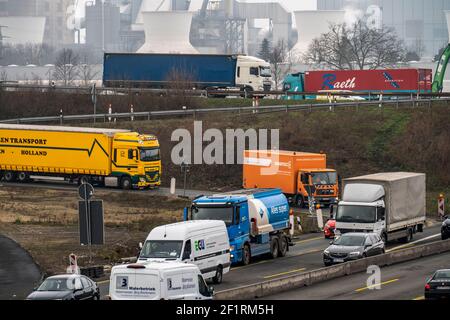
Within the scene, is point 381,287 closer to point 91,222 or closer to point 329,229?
point 91,222

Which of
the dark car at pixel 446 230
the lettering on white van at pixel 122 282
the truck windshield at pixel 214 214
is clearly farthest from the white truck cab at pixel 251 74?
the lettering on white van at pixel 122 282

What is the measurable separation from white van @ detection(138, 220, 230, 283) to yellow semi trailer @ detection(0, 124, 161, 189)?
30.6 metres

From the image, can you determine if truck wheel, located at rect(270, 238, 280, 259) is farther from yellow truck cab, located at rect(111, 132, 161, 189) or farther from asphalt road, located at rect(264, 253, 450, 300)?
yellow truck cab, located at rect(111, 132, 161, 189)

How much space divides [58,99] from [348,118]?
88.3 feet

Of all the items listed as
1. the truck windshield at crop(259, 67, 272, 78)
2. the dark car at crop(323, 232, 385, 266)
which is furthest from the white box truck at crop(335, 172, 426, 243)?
the truck windshield at crop(259, 67, 272, 78)

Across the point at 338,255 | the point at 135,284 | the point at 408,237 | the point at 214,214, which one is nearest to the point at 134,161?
the point at 408,237

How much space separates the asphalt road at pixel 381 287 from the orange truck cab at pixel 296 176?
22277mm

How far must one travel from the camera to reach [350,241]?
128 feet

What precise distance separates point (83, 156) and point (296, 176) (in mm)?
13811

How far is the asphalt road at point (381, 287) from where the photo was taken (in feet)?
99.5

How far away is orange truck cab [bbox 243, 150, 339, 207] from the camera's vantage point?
60.0 m
